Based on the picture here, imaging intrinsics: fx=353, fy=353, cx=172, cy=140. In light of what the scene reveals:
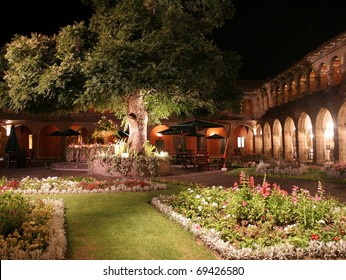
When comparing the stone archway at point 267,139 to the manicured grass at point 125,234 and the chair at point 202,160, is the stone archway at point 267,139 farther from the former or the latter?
the manicured grass at point 125,234

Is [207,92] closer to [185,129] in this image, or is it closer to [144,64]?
[144,64]

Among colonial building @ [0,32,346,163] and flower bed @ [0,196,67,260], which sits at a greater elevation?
colonial building @ [0,32,346,163]

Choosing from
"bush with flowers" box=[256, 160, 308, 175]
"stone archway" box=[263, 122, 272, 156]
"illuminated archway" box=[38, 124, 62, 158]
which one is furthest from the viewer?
"illuminated archway" box=[38, 124, 62, 158]

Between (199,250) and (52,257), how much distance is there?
1878 mm

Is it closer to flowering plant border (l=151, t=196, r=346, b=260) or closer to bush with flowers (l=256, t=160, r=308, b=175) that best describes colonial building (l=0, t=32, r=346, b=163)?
bush with flowers (l=256, t=160, r=308, b=175)

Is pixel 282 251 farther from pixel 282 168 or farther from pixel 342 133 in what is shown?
pixel 342 133

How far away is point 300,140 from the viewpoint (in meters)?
24.4

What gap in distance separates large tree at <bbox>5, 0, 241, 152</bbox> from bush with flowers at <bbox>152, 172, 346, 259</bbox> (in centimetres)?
638

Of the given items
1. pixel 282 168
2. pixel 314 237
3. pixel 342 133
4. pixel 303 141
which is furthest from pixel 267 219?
pixel 303 141

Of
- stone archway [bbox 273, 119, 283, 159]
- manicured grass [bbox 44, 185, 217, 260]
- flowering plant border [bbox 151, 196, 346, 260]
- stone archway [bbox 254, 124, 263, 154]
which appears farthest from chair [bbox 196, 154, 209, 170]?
stone archway [bbox 254, 124, 263, 154]

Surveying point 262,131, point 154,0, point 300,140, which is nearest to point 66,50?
point 154,0

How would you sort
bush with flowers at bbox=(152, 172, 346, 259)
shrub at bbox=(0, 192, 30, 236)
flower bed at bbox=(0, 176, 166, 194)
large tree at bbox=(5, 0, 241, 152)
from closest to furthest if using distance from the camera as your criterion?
bush with flowers at bbox=(152, 172, 346, 259)
shrub at bbox=(0, 192, 30, 236)
flower bed at bbox=(0, 176, 166, 194)
large tree at bbox=(5, 0, 241, 152)

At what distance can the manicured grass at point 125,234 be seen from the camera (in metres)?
4.61

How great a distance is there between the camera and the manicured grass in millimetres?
4607
